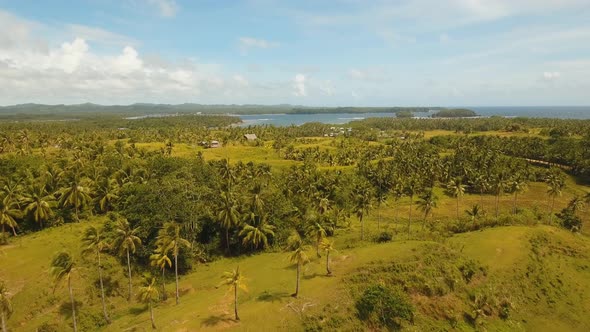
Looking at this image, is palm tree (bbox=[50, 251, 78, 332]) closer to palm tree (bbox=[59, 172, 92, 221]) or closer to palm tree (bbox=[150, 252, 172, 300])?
palm tree (bbox=[150, 252, 172, 300])

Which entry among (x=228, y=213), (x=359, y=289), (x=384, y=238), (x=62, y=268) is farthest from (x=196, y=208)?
(x=384, y=238)

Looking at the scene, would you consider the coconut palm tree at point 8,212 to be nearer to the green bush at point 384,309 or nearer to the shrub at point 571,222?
the green bush at point 384,309

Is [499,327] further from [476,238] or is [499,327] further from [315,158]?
[315,158]

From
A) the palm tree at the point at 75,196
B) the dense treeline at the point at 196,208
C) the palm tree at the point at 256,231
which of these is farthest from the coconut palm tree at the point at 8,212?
the palm tree at the point at 256,231

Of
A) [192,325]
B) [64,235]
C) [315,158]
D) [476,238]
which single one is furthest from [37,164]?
[476,238]

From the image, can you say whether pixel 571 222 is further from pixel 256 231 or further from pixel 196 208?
pixel 196 208
